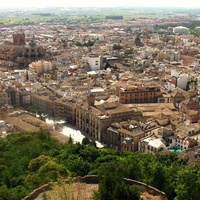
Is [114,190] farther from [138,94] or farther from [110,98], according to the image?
[138,94]

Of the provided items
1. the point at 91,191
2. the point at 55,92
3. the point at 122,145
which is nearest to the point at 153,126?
the point at 122,145

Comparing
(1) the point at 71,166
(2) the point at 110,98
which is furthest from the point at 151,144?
(2) the point at 110,98

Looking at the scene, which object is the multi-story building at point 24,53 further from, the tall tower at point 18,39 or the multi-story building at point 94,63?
the multi-story building at point 94,63

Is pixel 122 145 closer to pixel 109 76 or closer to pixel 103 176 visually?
pixel 103 176

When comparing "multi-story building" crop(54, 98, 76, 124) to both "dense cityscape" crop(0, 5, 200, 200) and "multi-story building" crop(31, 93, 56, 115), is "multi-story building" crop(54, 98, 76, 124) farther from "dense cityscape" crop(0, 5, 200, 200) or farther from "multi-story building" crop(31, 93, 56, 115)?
"multi-story building" crop(31, 93, 56, 115)

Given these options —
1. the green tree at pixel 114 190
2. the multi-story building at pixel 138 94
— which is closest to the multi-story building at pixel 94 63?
the multi-story building at pixel 138 94

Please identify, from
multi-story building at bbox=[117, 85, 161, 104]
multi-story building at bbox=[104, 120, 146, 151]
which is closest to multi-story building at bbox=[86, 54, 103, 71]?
multi-story building at bbox=[117, 85, 161, 104]
